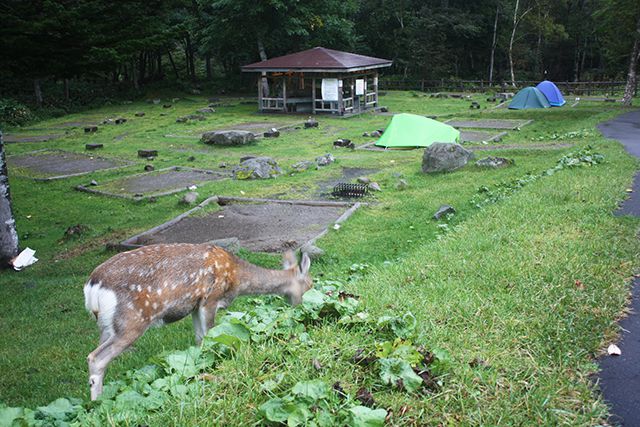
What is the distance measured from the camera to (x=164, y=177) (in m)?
18.2

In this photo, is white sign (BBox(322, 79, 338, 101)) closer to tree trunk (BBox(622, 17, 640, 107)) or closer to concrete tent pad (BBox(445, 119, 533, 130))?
concrete tent pad (BBox(445, 119, 533, 130))

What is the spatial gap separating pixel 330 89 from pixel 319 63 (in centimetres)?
155

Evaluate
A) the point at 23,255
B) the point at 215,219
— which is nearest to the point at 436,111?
the point at 215,219

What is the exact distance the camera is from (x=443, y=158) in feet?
55.4

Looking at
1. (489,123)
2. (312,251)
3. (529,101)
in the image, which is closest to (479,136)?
(489,123)

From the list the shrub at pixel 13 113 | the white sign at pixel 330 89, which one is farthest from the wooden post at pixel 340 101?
the shrub at pixel 13 113

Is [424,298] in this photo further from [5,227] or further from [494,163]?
[494,163]

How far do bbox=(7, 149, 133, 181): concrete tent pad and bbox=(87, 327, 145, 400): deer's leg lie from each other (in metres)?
14.4

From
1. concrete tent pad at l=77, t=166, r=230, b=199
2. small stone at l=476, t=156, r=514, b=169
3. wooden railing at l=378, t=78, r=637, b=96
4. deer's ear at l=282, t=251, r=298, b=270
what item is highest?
wooden railing at l=378, t=78, r=637, b=96

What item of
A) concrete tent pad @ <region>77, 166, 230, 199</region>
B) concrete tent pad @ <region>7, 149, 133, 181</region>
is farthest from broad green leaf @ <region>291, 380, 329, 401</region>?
concrete tent pad @ <region>7, 149, 133, 181</region>

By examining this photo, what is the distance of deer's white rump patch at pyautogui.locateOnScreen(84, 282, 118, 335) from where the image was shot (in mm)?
5340

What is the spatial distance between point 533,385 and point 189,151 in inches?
803

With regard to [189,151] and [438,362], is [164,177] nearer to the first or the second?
[189,151]

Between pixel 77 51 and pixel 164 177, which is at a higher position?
pixel 77 51
